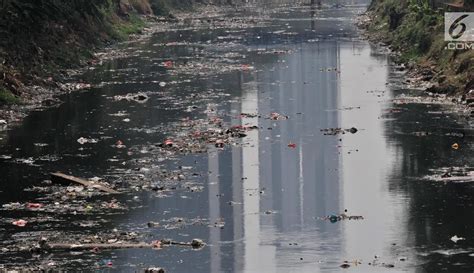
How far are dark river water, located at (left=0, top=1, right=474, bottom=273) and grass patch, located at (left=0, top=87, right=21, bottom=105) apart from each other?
60.3 inches

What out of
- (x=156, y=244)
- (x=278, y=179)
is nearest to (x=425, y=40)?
(x=278, y=179)

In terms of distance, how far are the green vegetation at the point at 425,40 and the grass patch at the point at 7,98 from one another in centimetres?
1478

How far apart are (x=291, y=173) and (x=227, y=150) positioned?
3547 millimetres

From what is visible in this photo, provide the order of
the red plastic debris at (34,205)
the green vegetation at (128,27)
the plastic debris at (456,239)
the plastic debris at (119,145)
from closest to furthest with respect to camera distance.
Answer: the plastic debris at (456,239), the red plastic debris at (34,205), the plastic debris at (119,145), the green vegetation at (128,27)

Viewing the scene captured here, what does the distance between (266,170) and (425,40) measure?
24.8m

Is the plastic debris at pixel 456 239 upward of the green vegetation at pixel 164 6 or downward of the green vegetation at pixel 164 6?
downward

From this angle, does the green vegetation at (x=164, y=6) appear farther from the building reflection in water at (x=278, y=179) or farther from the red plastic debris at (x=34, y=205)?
the red plastic debris at (x=34, y=205)

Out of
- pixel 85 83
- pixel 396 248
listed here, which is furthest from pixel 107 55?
pixel 396 248

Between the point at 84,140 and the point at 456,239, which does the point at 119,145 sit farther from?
the point at 456,239

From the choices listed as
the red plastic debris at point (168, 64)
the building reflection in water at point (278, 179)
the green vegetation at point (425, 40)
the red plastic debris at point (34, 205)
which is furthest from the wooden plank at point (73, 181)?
the red plastic debris at point (168, 64)

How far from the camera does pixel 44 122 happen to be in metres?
39.6

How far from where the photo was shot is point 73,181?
29453 millimetres

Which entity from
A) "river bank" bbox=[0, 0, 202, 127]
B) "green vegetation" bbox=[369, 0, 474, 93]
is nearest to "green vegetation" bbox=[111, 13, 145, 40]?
"river bank" bbox=[0, 0, 202, 127]

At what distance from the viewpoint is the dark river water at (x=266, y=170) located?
23.3 meters
